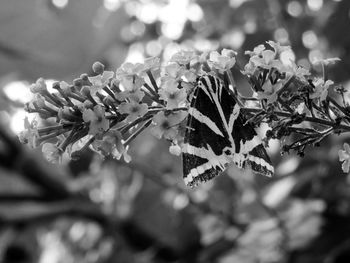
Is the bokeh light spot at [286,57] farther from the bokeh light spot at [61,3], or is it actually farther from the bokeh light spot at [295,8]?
the bokeh light spot at [61,3]

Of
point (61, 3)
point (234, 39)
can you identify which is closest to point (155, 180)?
point (234, 39)

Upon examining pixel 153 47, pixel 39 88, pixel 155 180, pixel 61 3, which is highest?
pixel 61 3

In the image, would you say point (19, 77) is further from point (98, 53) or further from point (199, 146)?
point (199, 146)

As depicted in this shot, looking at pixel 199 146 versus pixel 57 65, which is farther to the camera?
pixel 57 65

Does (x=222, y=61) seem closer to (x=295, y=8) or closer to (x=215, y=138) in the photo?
(x=215, y=138)

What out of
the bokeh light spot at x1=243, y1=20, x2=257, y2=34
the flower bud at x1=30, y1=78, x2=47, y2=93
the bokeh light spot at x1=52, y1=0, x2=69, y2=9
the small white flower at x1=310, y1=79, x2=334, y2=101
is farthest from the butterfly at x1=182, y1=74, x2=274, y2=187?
the bokeh light spot at x1=52, y1=0, x2=69, y2=9

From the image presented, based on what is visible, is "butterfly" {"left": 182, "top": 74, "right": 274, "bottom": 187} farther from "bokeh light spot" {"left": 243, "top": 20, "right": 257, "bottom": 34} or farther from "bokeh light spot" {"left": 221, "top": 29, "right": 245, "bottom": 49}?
"bokeh light spot" {"left": 243, "top": 20, "right": 257, "bottom": 34}

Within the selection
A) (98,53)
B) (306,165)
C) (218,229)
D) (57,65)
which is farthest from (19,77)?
(306,165)
